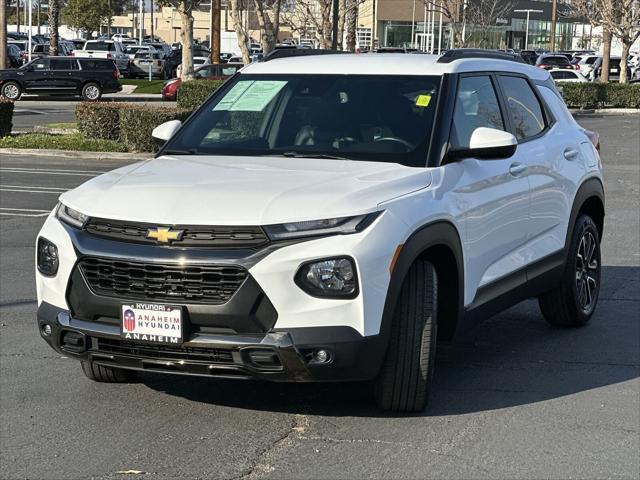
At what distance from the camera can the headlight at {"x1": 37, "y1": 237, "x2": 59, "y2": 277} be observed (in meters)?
5.74

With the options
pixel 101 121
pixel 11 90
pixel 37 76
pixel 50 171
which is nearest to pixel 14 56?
pixel 11 90

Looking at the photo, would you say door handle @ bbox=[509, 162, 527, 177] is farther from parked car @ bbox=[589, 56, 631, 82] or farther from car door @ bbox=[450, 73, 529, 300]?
parked car @ bbox=[589, 56, 631, 82]

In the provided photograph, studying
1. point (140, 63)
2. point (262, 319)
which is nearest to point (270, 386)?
point (262, 319)

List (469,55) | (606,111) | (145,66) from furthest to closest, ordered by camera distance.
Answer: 1. (145,66)
2. (606,111)
3. (469,55)

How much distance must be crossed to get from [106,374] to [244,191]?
1.62m

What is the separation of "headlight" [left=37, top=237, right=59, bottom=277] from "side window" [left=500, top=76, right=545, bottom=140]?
308 cm

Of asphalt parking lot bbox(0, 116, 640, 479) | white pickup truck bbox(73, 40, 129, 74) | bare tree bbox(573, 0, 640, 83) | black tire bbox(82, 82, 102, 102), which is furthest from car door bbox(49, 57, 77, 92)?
asphalt parking lot bbox(0, 116, 640, 479)

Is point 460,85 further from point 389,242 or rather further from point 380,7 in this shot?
point 380,7

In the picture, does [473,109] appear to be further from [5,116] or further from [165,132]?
[5,116]

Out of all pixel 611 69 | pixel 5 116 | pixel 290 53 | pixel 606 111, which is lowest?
pixel 606 111

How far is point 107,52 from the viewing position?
63.6m

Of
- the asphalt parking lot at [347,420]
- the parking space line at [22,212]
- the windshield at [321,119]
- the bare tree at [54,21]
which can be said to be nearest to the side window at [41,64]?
the bare tree at [54,21]

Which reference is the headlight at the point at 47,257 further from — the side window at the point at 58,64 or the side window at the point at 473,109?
the side window at the point at 58,64

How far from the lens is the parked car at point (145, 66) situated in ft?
202
